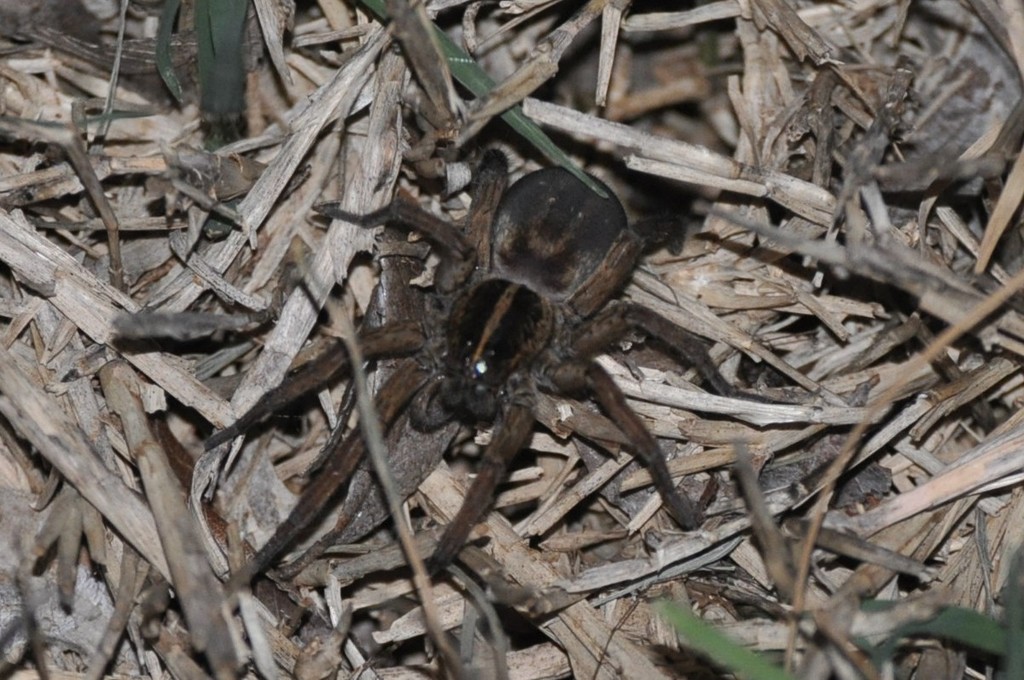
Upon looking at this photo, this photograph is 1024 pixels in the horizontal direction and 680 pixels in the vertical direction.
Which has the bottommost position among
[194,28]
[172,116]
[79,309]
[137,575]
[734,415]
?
[137,575]

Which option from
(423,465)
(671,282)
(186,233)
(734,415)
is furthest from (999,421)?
(186,233)

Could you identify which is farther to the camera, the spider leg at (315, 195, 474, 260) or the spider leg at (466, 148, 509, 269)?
the spider leg at (466, 148, 509, 269)

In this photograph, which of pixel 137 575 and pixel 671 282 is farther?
pixel 671 282

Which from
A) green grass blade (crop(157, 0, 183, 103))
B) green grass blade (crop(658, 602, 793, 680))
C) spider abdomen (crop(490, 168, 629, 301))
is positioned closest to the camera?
green grass blade (crop(658, 602, 793, 680))

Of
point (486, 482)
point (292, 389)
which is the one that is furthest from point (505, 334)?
point (292, 389)

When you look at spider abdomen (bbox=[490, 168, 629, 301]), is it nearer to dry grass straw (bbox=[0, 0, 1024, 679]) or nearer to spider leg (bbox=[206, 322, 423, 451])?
dry grass straw (bbox=[0, 0, 1024, 679])

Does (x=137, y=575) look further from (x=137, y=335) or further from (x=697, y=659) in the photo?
(x=697, y=659)

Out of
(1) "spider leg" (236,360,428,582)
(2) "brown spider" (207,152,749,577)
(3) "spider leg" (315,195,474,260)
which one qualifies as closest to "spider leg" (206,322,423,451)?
(2) "brown spider" (207,152,749,577)

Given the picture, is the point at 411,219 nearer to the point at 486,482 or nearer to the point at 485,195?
the point at 485,195
